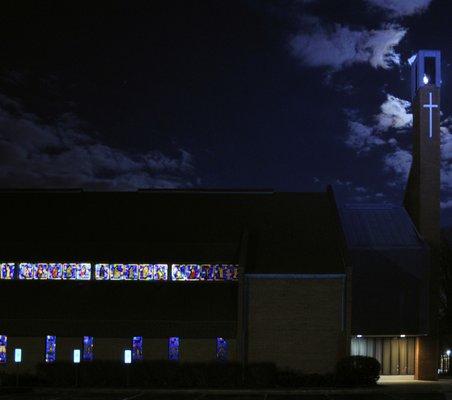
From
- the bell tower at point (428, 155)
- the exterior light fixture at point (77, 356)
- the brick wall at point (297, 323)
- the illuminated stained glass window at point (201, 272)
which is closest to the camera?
the exterior light fixture at point (77, 356)

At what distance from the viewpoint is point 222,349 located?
129 ft

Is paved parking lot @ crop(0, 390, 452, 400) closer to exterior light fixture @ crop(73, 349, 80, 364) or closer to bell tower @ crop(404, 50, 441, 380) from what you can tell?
exterior light fixture @ crop(73, 349, 80, 364)

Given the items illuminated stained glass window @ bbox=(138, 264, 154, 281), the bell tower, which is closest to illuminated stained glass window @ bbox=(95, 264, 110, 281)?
illuminated stained glass window @ bbox=(138, 264, 154, 281)

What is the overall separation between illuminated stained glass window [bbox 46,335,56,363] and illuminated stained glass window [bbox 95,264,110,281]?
435cm

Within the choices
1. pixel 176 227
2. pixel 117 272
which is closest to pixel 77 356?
pixel 117 272

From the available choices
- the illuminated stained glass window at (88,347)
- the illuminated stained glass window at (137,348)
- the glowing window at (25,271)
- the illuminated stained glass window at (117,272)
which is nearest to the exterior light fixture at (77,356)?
the illuminated stained glass window at (88,347)

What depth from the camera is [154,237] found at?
44031mm

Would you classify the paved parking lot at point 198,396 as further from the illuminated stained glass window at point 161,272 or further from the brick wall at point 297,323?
the illuminated stained glass window at point 161,272

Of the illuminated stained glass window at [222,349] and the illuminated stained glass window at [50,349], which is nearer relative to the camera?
the illuminated stained glass window at [222,349]

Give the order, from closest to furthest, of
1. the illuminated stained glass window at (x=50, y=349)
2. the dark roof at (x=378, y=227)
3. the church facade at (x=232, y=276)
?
1. the church facade at (x=232, y=276)
2. the illuminated stained glass window at (x=50, y=349)
3. the dark roof at (x=378, y=227)

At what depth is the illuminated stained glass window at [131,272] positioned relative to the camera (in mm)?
41875

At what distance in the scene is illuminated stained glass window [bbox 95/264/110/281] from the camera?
4203cm

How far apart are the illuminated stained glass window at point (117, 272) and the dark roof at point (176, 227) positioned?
0.55 m

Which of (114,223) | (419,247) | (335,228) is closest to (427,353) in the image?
(419,247)
